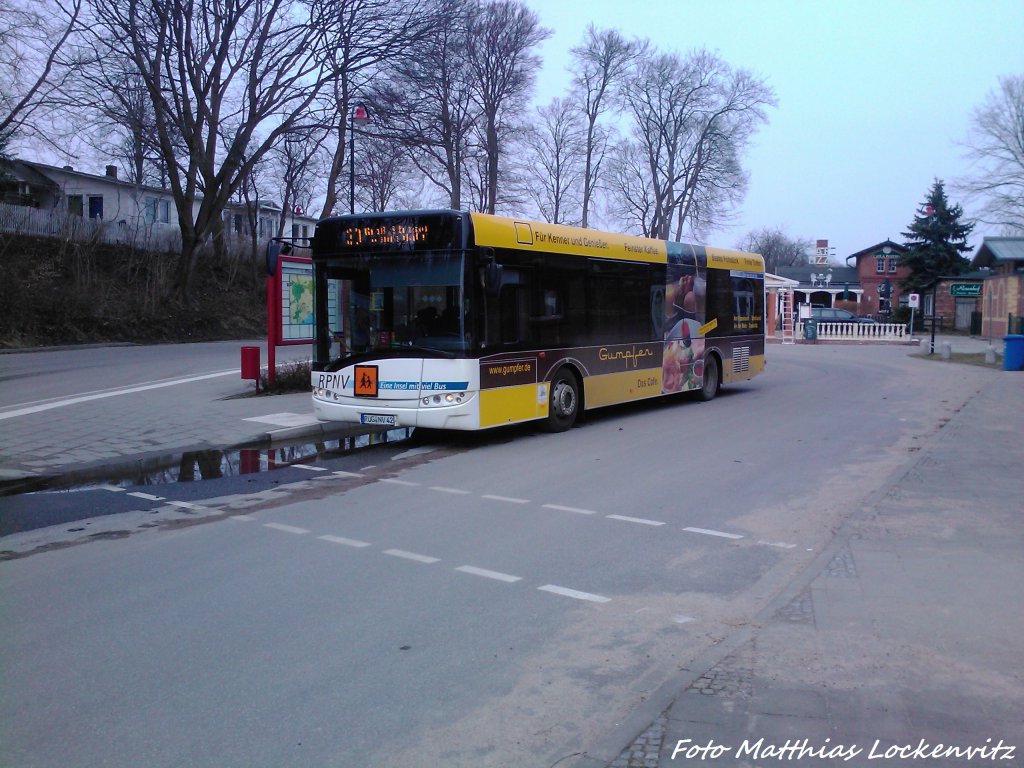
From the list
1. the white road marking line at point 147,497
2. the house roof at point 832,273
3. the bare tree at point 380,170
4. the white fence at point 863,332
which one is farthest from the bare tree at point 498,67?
the house roof at point 832,273

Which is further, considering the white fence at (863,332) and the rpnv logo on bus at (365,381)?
the white fence at (863,332)

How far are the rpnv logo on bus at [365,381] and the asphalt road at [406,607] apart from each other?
1.31 meters

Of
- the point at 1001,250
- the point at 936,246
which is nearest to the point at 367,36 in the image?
the point at 1001,250

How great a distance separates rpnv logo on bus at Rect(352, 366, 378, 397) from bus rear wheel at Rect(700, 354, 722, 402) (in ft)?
28.2

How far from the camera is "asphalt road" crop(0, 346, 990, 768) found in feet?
13.8

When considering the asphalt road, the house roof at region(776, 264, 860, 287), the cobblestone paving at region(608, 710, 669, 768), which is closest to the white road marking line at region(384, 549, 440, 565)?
the asphalt road

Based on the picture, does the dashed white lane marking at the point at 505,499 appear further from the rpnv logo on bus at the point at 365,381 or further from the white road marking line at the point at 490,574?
the rpnv logo on bus at the point at 365,381

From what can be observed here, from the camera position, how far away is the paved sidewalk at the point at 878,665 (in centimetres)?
398

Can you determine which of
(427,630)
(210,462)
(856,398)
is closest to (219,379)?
(210,462)

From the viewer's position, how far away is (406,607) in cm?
591

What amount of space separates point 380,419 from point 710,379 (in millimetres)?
9187

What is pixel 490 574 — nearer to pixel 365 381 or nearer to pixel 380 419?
pixel 380 419

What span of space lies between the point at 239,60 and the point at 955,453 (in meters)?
26.4

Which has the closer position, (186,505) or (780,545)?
(780,545)
